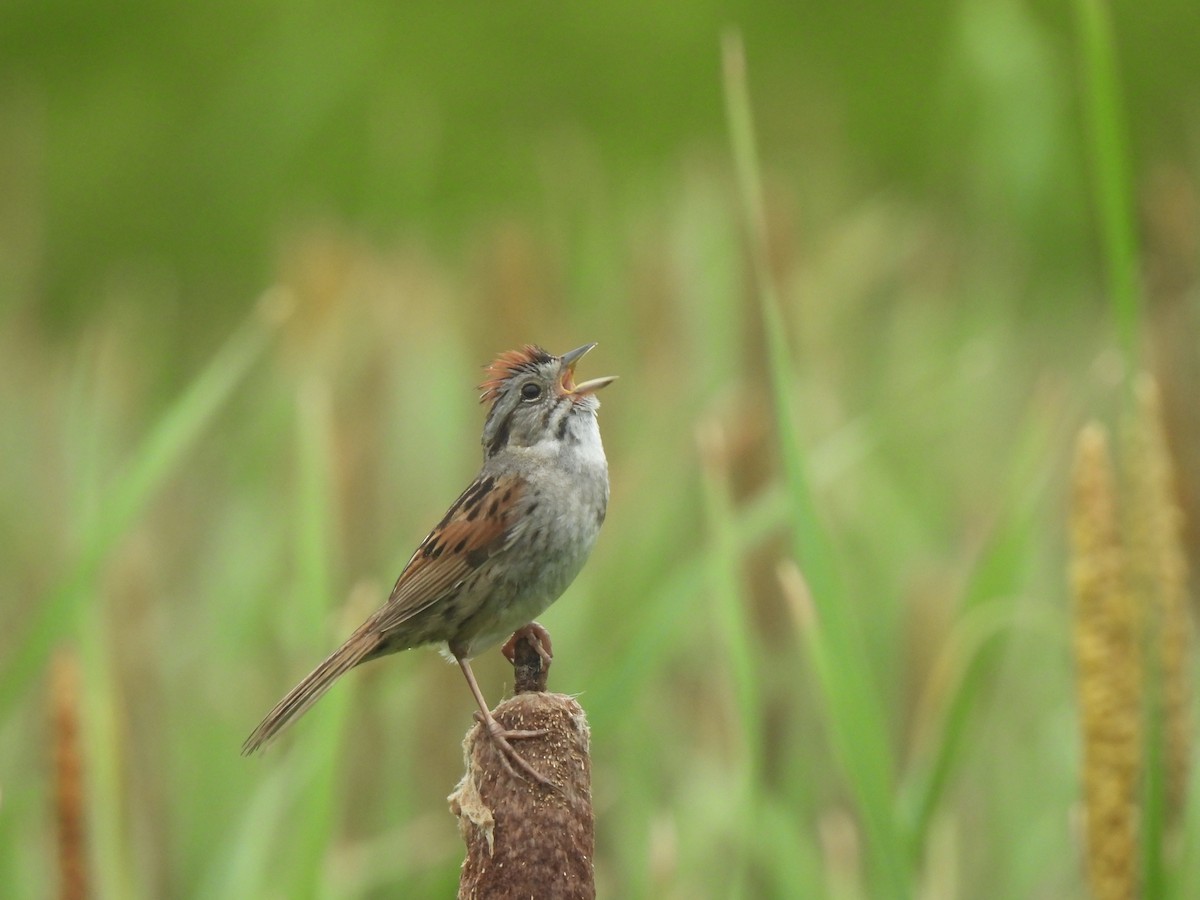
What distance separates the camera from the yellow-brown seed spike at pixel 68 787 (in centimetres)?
144

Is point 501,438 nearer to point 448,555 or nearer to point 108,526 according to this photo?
point 448,555

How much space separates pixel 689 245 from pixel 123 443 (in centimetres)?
165

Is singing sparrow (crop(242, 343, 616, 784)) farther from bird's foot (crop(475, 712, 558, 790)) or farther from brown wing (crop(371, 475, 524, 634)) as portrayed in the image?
bird's foot (crop(475, 712, 558, 790))

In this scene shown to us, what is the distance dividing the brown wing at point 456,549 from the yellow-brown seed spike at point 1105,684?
25.4 inches

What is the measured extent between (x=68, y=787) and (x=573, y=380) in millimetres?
788

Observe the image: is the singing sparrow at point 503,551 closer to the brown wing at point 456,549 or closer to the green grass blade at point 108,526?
the brown wing at point 456,549

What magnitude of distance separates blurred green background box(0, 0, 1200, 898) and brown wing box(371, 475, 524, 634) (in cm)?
15

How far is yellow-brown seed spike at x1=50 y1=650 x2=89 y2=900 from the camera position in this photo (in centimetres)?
144

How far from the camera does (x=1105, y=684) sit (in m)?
1.39

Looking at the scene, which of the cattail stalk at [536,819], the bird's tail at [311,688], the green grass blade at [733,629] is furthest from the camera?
the green grass blade at [733,629]

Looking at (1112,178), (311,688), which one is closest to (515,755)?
(311,688)

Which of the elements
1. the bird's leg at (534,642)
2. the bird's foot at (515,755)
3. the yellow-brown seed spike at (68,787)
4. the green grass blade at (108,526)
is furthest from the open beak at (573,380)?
the yellow-brown seed spike at (68,787)

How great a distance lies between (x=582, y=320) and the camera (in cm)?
419

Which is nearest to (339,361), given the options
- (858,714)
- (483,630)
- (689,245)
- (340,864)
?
(689,245)
